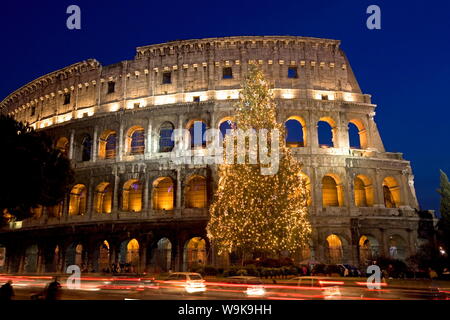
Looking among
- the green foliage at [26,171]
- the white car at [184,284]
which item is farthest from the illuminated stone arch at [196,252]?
the white car at [184,284]

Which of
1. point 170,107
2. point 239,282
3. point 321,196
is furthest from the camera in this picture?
point 170,107

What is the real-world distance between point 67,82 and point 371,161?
3017 centimetres

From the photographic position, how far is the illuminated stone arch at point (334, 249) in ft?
99.8

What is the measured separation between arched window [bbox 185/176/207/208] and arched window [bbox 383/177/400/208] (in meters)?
16.0

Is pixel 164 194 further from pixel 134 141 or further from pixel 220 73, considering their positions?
pixel 220 73

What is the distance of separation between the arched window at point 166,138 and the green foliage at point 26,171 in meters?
12.1

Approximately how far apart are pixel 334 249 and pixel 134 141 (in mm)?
20883

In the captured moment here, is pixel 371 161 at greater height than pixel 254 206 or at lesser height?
greater

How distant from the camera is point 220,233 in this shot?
23828 mm

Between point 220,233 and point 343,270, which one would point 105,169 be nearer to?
point 220,233

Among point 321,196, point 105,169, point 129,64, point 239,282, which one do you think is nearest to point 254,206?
point 239,282

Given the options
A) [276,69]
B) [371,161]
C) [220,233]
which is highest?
[276,69]

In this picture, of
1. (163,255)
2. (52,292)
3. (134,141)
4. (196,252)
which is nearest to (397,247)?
(196,252)

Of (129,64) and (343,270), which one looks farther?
(129,64)
